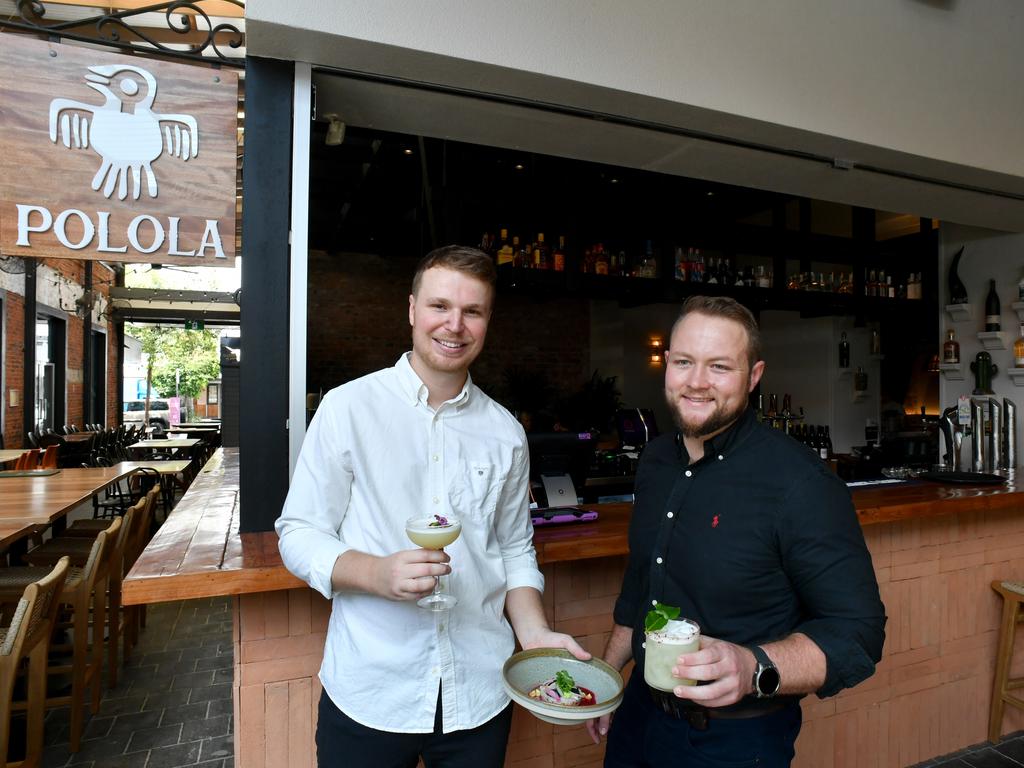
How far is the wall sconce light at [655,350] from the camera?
10180 millimetres

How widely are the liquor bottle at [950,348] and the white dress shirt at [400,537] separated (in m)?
4.46

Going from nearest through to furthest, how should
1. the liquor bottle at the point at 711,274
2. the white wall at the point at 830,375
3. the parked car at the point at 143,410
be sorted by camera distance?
the liquor bottle at the point at 711,274, the white wall at the point at 830,375, the parked car at the point at 143,410

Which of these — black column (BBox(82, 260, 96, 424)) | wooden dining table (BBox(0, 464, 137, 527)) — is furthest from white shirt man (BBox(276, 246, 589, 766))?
black column (BBox(82, 260, 96, 424))

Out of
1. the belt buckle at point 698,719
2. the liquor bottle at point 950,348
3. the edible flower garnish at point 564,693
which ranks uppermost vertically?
the liquor bottle at point 950,348

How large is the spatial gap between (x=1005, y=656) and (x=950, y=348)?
2.35m

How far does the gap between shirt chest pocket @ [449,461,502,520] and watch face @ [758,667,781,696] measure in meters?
0.66

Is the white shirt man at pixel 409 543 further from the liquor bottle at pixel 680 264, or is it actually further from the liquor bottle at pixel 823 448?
the liquor bottle at pixel 680 264

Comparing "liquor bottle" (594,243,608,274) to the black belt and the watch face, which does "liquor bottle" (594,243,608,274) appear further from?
the watch face

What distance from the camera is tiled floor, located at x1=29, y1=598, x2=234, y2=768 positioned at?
298 centimetres

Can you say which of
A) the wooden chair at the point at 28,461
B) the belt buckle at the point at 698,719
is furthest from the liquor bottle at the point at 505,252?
the wooden chair at the point at 28,461

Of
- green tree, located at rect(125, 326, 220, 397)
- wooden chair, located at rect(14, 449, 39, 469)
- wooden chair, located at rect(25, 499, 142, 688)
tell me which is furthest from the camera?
green tree, located at rect(125, 326, 220, 397)

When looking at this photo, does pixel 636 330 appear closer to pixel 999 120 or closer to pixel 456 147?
pixel 456 147

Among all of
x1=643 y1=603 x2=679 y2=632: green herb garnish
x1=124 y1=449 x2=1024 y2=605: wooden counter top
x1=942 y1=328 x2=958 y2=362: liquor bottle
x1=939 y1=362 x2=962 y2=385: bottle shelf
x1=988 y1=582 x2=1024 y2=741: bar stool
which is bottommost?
x1=988 y1=582 x2=1024 y2=741: bar stool

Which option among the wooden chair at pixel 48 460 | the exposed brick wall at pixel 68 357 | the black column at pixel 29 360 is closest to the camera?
the wooden chair at pixel 48 460
